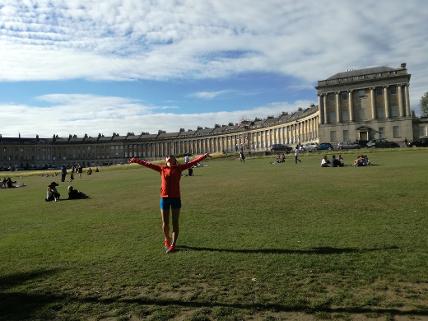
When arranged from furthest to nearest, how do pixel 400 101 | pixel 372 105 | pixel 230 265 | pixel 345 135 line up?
pixel 345 135 → pixel 372 105 → pixel 400 101 → pixel 230 265

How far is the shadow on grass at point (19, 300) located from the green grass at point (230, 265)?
2 cm

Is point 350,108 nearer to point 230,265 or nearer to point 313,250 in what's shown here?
point 313,250

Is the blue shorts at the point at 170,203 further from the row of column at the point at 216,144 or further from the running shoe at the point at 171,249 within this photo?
the row of column at the point at 216,144

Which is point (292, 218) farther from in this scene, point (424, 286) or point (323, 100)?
point (323, 100)

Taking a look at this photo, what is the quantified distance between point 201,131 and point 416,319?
177030 mm

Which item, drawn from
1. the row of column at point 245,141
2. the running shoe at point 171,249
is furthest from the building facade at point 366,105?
the running shoe at point 171,249

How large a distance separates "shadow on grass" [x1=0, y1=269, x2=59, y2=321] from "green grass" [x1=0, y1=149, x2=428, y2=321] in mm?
20

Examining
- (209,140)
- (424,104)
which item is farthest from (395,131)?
(209,140)

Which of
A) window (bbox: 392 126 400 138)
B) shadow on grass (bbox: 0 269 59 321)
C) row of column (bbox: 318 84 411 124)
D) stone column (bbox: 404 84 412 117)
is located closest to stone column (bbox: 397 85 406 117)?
row of column (bbox: 318 84 411 124)

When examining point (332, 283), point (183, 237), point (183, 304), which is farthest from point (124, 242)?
point (332, 283)

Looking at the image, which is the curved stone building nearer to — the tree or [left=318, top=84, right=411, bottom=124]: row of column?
[left=318, top=84, right=411, bottom=124]: row of column

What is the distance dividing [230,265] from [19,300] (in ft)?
13.4

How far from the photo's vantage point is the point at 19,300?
741cm

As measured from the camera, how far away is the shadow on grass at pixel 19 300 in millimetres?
6770
